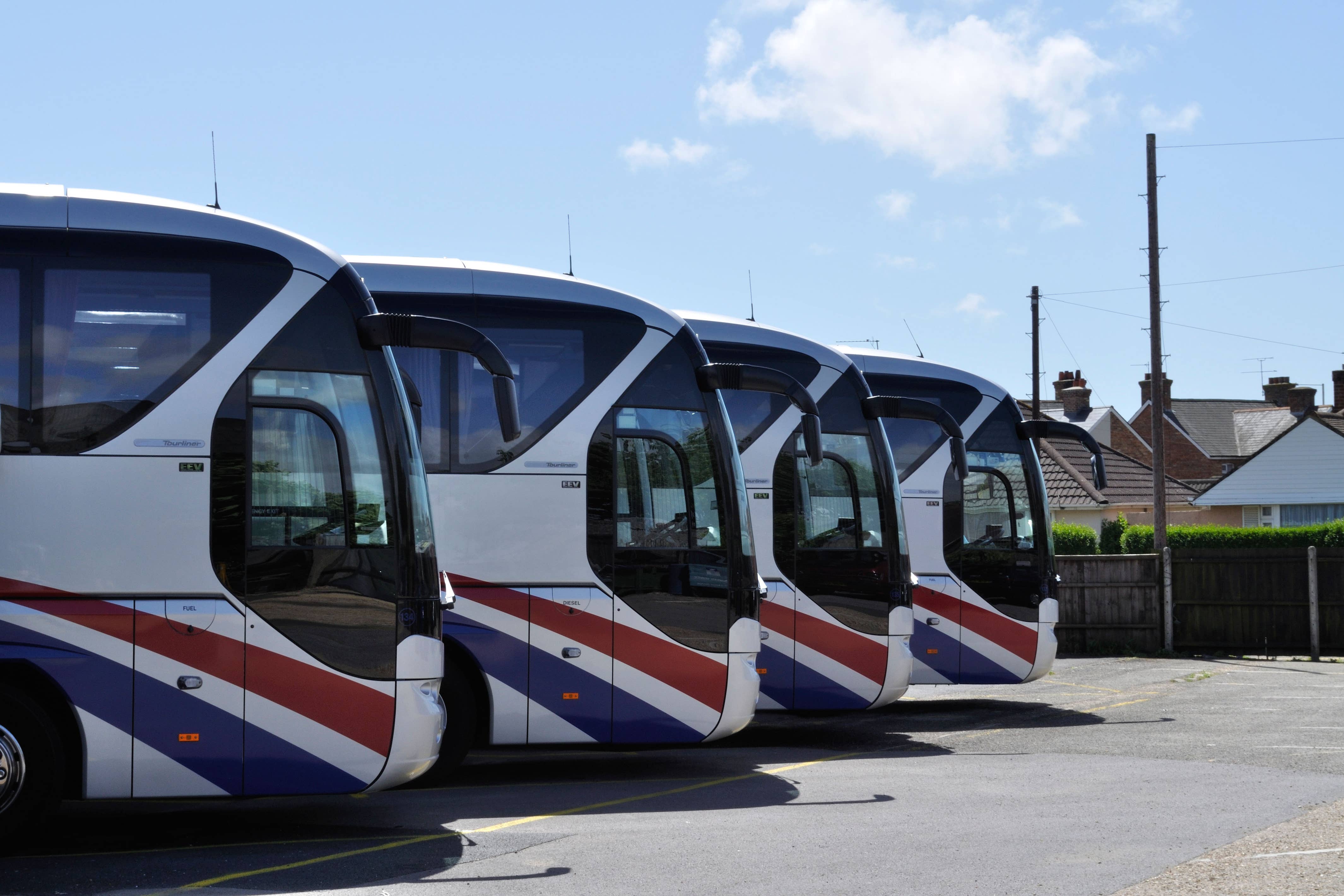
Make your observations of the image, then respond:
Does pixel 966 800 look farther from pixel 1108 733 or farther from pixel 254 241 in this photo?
pixel 254 241

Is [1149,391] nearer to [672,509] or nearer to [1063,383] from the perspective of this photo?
[1063,383]

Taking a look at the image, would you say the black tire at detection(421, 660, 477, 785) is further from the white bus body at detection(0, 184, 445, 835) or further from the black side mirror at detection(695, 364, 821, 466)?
the black side mirror at detection(695, 364, 821, 466)

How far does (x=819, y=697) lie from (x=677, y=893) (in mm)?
6299

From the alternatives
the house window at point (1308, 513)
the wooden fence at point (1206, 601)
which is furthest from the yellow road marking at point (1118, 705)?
the house window at point (1308, 513)

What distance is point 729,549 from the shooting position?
416 inches

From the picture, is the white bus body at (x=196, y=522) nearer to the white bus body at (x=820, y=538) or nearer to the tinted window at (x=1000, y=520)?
the white bus body at (x=820, y=538)

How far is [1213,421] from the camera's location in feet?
230

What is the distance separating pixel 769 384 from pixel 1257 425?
62089 millimetres

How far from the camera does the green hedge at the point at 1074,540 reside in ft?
108

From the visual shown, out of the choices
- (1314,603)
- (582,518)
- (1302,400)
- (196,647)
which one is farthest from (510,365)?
(1302,400)

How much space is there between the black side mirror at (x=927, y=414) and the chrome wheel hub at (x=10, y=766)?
7.94 metres

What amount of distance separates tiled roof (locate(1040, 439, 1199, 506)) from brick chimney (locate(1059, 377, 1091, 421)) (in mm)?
5859

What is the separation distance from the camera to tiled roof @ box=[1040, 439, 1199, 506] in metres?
40.4

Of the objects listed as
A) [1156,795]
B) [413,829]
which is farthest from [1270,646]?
[413,829]
